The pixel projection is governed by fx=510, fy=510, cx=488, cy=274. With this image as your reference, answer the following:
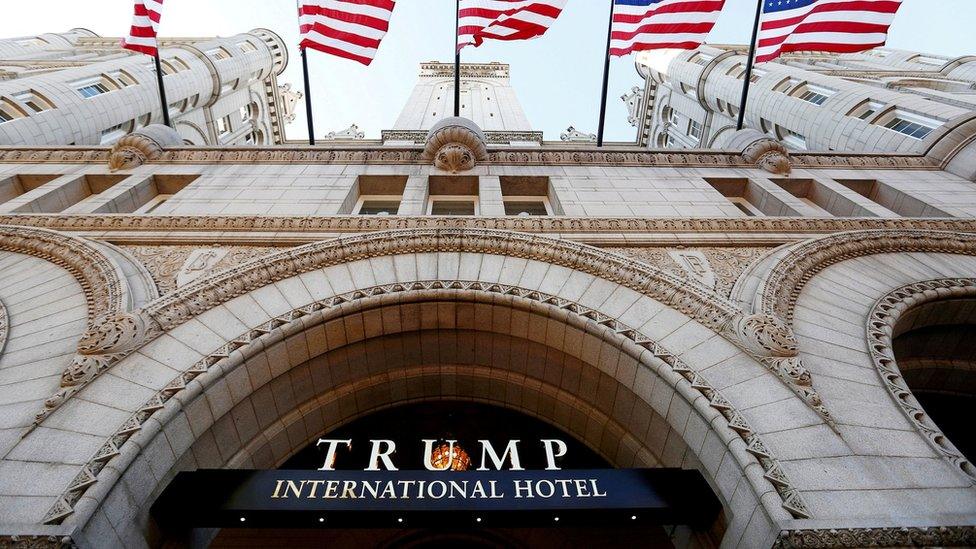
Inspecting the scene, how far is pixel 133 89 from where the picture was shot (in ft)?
91.7

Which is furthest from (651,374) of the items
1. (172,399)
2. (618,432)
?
(172,399)

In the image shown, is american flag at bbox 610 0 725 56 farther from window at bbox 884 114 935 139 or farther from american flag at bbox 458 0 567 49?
window at bbox 884 114 935 139

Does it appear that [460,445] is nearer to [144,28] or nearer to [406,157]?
[406,157]

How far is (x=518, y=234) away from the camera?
10.3m

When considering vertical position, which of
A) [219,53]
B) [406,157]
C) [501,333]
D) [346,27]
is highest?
[346,27]

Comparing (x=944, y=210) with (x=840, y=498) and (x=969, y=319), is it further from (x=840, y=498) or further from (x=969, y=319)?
(x=840, y=498)

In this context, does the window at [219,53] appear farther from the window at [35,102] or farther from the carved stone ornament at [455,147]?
the carved stone ornament at [455,147]

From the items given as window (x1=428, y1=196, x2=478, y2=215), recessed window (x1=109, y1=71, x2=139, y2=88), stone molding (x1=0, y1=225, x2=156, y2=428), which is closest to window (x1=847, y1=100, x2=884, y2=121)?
window (x1=428, y1=196, x2=478, y2=215)

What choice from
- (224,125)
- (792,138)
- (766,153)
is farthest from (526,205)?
(224,125)

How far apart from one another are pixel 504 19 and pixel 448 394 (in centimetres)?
1085

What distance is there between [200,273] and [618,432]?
320 inches

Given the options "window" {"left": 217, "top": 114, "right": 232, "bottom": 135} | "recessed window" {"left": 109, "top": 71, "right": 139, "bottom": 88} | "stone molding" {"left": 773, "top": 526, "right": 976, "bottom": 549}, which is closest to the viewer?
"stone molding" {"left": 773, "top": 526, "right": 976, "bottom": 549}

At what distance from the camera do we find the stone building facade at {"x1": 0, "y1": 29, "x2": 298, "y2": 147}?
68.4 feet

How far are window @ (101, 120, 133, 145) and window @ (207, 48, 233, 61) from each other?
12.1m
